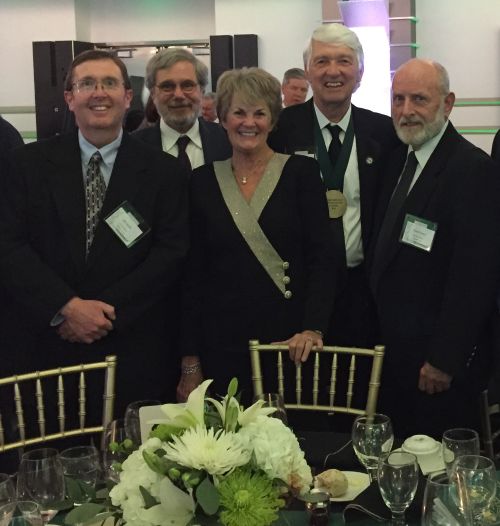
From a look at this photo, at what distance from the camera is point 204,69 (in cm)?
356

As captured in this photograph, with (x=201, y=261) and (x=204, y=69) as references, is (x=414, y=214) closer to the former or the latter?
(x=201, y=261)

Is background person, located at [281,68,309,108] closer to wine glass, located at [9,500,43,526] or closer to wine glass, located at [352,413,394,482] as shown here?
wine glass, located at [352,413,394,482]

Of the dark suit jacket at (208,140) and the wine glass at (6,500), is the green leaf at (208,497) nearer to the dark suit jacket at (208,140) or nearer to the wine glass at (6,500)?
the wine glass at (6,500)

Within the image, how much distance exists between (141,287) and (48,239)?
1.17ft

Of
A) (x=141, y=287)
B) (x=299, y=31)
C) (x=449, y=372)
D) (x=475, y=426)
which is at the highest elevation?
(x=299, y=31)

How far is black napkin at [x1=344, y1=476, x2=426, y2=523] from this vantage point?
1.66 metres

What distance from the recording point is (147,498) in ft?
4.13

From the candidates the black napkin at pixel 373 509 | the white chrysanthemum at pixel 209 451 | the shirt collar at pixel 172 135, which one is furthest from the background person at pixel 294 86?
the white chrysanthemum at pixel 209 451

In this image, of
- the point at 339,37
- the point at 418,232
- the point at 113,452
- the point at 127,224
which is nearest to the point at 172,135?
the point at 127,224

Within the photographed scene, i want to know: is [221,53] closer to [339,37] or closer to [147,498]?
[339,37]

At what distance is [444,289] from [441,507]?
152cm

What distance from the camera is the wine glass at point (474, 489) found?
55.4 inches

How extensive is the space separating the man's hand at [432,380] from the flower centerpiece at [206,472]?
1.61 meters

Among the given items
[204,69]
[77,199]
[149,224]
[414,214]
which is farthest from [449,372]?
[204,69]
